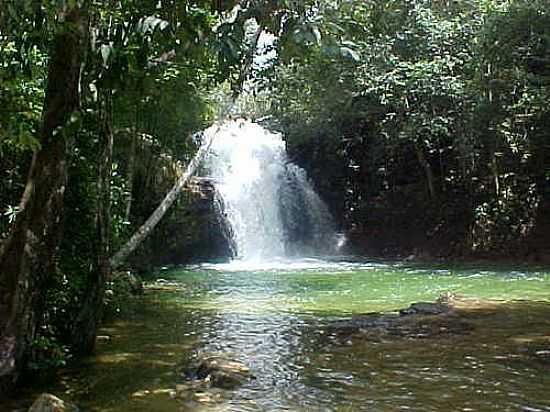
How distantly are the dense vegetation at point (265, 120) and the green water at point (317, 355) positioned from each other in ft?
2.62

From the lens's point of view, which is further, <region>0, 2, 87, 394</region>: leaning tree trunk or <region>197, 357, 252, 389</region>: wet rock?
<region>197, 357, 252, 389</region>: wet rock

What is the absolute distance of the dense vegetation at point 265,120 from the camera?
4.13 metres

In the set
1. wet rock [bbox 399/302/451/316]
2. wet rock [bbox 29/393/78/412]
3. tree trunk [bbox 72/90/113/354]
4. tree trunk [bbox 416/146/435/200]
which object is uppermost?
tree trunk [bbox 416/146/435/200]

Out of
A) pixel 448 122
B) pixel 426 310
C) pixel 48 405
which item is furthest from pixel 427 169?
pixel 48 405

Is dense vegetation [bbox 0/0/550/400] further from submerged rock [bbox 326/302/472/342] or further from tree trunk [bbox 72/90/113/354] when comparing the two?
submerged rock [bbox 326/302/472/342]

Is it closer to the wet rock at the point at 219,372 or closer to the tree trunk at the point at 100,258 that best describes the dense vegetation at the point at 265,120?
the tree trunk at the point at 100,258

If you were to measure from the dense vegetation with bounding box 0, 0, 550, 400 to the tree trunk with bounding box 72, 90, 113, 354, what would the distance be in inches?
0.8

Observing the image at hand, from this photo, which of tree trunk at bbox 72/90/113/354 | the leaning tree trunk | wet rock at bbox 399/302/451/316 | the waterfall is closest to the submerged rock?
wet rock at bbox 399/302/451/316

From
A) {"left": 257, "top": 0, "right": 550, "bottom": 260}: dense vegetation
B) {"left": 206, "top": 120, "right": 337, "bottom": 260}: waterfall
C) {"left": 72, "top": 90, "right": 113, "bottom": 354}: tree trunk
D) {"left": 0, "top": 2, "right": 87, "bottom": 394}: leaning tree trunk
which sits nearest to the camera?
{"left": 0, "top": 2, "right": 87, "bottom": 394}: leaning tree trunk

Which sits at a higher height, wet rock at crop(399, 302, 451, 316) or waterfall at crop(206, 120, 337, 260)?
waterfall at crop(206, 120, 337, 260)

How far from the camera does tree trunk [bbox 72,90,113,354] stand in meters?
6.65

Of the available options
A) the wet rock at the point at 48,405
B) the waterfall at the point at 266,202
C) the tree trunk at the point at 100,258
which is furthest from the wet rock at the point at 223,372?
the waterfall at the point at 266,202

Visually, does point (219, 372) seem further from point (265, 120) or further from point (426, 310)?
point (265, 120)

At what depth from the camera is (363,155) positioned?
1134 inches
